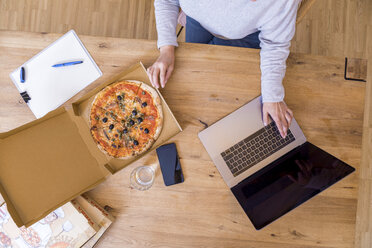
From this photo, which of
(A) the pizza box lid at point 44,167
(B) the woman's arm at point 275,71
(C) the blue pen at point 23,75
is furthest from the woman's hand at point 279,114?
(C) the blue pen at point 23,75

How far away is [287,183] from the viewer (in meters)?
0.91

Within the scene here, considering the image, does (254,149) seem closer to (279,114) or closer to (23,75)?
(279,114)

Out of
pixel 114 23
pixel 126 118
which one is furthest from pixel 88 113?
pixel 114 23

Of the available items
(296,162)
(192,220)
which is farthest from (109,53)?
(296,162)

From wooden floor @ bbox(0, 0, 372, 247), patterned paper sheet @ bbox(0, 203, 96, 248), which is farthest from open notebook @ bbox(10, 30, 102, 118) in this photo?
wooden floor @ bbox(0, 0, 372, 247)

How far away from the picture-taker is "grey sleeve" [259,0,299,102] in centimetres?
94

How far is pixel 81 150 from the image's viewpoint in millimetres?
941

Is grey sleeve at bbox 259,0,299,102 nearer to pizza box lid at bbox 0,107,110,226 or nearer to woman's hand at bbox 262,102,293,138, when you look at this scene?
woman's hand at bbox 262,102,293,138

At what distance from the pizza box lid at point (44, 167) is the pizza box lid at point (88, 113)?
0.03 metres

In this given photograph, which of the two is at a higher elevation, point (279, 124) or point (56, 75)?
point (56, 75)

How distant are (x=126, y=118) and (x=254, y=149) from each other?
526 mm

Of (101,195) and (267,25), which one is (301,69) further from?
(101,195)

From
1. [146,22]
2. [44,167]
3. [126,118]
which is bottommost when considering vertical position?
[44,167]

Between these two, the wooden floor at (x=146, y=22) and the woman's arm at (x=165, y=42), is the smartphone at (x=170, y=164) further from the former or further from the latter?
the wooden floor at (x=146, y=22)
